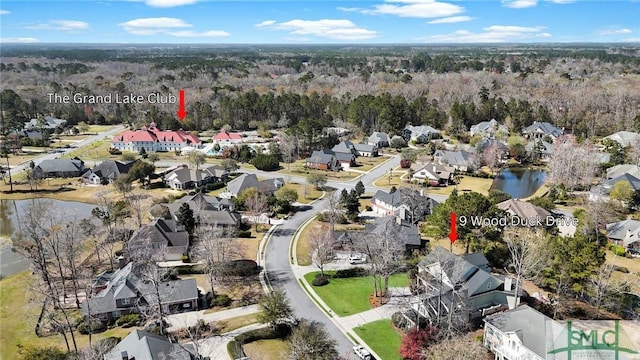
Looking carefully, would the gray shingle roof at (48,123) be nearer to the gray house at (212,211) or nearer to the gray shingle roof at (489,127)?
the gray house at (212,211)

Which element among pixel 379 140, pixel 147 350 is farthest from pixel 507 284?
pixel 379 140

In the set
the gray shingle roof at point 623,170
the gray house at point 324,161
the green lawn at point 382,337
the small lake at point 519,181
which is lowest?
the green lawn at point 382,337

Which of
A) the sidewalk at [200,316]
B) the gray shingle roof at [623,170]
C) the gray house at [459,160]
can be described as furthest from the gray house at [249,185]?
the gray shingle roof at [623,170]

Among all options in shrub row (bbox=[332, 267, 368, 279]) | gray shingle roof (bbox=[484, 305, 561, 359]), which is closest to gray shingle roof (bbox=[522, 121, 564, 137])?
shrub row (bbox=[332, 267, 368, 279])

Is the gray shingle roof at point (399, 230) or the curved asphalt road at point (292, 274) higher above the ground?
the gray shingle roof at point (399, 230)

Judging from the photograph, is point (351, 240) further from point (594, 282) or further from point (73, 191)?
point (73, 191)

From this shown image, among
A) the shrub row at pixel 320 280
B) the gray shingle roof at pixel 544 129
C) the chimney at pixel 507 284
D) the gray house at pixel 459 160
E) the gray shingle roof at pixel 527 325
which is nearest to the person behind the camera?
the gray shingle roof at pixel 527 325
